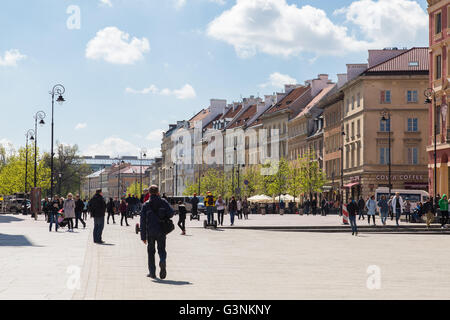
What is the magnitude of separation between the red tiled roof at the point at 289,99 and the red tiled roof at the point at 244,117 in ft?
32.4

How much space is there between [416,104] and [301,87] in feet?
130

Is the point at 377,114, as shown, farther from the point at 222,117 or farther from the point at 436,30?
the point at 222,117

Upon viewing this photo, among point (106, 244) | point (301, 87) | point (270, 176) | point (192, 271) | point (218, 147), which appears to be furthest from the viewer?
point (218, 147)

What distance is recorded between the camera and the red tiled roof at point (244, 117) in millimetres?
130925

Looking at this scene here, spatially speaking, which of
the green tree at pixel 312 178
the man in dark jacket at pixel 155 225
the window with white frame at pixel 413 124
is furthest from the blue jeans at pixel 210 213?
the green tree at pixel 312 178

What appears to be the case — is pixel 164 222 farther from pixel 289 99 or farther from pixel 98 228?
pixel 289 99

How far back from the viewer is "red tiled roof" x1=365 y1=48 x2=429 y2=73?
77250 millimetres

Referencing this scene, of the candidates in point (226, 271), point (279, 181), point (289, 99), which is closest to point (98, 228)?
point (226, 271)

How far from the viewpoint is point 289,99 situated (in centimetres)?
11506

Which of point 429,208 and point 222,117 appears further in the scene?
point 222,117

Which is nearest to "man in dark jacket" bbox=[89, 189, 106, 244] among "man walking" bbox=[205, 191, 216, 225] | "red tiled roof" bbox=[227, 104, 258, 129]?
"man walking" bbox=[205, 191, 216, 225]

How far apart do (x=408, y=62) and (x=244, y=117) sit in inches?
2238

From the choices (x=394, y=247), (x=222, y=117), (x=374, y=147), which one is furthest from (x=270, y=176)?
(x=394, y=247)

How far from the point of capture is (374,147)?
7756 centimetres
